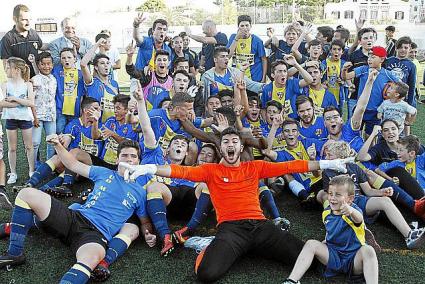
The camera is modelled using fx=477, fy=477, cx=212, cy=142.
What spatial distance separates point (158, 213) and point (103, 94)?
9.15 feet

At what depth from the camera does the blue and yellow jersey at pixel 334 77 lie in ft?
23.1

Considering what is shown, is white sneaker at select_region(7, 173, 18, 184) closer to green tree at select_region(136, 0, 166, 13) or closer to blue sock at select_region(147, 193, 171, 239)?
blue sock at select_region(147, 193, 171, 239)

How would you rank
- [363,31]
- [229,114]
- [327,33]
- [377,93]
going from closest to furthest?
[229,114], [377,93], [363,31], [327,33]

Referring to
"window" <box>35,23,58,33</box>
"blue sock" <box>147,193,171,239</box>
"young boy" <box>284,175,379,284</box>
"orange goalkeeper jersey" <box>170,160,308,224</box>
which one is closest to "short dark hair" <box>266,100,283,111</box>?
"orange goalkeeper jersey" <box>170,160,308,224</box>

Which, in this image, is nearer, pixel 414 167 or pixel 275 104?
pixel 414 167

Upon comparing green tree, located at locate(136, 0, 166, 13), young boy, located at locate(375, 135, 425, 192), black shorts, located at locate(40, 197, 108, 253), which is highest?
green tree, located at locate(136, 0, 166, 13)

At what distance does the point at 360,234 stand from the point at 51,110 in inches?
168

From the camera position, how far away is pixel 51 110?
618 cm

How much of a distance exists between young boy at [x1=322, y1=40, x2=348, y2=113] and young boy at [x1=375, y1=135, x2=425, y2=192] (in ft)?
6.87

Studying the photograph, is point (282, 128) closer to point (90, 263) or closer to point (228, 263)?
point (228, 263)

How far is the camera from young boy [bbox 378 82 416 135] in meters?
6.01

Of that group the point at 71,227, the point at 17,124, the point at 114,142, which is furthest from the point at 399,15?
the point at 71,227

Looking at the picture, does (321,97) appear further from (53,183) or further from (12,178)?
(12,178)

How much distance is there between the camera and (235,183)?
4.09m
